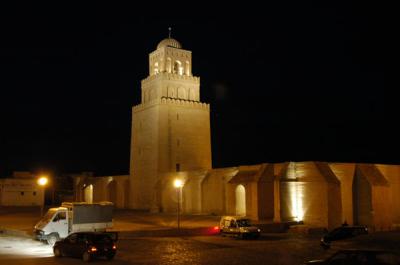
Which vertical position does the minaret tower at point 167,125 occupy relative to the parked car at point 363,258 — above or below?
above

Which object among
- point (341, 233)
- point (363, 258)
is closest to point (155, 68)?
point (341, 233)

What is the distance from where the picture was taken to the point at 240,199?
1341 inches

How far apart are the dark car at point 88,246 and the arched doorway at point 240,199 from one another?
1814 centimetres

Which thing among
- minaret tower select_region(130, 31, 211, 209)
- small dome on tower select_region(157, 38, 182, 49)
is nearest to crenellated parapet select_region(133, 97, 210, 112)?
minaret tower select_region(130, 31, 211, 209)

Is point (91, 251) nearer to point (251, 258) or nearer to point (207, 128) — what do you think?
point (251, 258)

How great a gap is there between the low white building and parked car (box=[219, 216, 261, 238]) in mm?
34866

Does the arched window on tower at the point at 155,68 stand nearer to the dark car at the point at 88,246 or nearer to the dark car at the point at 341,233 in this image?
the dark car at the point at 341,233

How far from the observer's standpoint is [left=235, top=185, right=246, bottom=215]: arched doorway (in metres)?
33.4

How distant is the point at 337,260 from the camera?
10.5 meters

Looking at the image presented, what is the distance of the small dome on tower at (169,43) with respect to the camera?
143ft

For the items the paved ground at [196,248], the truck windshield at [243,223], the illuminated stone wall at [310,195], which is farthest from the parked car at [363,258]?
the illuminated stone wall at [310,195]

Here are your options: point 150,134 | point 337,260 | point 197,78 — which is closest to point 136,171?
point 150,134

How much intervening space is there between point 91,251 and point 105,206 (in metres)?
7.33

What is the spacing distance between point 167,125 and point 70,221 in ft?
71.0
